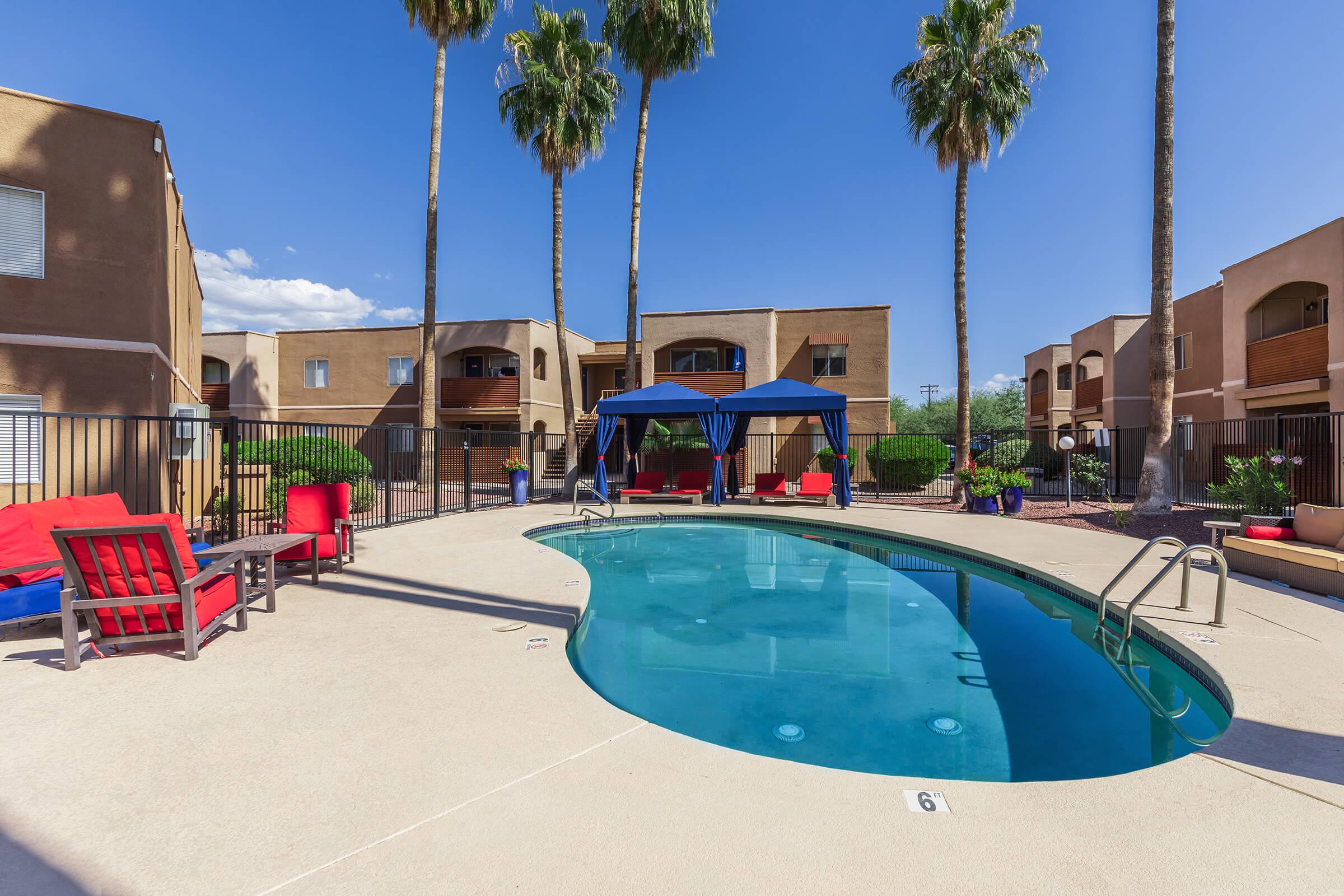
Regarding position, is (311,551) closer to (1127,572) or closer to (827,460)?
(1127,572)

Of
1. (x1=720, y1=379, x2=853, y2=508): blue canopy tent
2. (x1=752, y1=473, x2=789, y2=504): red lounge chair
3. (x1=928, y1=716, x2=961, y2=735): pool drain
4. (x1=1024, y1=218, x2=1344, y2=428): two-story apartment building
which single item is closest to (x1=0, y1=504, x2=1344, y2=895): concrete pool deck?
(x1=928, y1=716, x2=961, y2=735): pool drain

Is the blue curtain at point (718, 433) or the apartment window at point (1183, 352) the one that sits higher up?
the apartment window at point (1183, 352)

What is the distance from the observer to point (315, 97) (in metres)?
15.7

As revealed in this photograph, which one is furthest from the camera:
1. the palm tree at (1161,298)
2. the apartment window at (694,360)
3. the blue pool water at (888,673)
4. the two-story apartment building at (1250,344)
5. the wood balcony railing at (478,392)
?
the wood balcony railing at (478,392)

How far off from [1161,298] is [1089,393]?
17.8 m

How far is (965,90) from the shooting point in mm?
14969

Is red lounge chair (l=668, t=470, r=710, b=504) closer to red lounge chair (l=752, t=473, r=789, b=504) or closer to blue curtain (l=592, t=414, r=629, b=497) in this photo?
red lounge chair (l=752, t=473, r=789, b=504)

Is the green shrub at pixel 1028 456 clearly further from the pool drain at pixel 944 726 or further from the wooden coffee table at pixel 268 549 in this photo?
the wooden coffee table at pixel 268 549

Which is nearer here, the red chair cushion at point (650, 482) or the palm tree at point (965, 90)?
the palm tree at point (965, 90)

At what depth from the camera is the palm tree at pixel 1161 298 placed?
11.2 m

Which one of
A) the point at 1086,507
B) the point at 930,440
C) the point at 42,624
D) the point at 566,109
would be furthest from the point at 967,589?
the point at 566,109

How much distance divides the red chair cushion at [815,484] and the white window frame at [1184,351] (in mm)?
16005

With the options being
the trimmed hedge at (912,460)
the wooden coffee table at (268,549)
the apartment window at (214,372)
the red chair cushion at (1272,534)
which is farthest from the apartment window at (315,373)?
the red chair cushion at (1272,534)

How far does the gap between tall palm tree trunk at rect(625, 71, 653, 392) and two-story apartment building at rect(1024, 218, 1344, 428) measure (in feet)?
50.9
